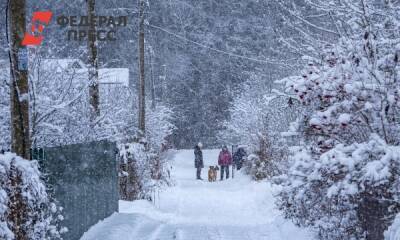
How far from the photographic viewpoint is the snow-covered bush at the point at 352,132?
6.97m

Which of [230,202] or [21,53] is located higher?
[21,53]

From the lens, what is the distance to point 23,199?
7.64 metres

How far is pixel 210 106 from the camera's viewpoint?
5725 centimetres

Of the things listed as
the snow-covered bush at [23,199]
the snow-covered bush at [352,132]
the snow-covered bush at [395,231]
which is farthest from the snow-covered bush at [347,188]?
the snow-covered bush at [23,199]

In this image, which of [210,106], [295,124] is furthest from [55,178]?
[210,106]

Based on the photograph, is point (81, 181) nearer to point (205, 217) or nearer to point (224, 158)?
point (205, 217)

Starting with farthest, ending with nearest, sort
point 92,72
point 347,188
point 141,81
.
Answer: point 141,81 < point 92,72 < point 347,188

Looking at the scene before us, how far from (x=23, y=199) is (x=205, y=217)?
9.57 m

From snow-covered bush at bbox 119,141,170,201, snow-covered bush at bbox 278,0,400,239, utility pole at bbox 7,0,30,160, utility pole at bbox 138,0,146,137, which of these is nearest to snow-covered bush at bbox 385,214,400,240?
snow-covered bush at bbox 278,0,400,239

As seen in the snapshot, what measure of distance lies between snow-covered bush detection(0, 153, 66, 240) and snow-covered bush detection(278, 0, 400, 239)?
3.08 m

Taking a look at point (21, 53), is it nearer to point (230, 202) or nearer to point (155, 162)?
point (230, 202)

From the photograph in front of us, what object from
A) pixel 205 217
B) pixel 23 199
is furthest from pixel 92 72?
pixel 23 199

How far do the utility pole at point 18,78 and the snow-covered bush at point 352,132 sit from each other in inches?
133

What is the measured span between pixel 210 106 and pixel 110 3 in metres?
30.8
